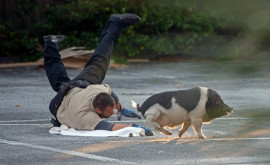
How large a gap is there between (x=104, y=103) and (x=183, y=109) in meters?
0.83

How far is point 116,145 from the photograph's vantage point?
5961 mm

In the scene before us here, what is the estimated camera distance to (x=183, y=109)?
6141 millimetres

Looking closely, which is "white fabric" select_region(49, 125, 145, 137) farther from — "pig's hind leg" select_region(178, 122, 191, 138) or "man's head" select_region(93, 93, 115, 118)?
"pig's hind leg" select_region(178, 122, 191, 138)

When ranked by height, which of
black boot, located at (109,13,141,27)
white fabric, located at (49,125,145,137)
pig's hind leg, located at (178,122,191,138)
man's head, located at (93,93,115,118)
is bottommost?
white fabric, located at (49,125,145,137)

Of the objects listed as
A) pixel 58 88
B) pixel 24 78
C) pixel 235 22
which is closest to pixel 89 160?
pixel 58 88

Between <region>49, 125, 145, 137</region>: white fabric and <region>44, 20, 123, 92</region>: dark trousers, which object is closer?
<region>49, 125, 145, 137</region>: white fabric

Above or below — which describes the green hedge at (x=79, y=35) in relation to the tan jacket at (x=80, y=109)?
below

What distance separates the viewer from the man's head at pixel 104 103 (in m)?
6.38

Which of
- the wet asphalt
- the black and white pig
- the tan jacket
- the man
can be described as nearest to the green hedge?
the wet asphalt

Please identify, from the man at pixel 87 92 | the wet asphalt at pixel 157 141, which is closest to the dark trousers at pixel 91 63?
the man at pixel 87 92

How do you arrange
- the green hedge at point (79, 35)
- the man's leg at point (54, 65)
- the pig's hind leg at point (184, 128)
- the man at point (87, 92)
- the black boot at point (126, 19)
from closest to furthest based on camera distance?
the pig's hind leg at point (184, 128), the man at point (87, 92), the man's leg at point (54, 65), the black boot at point (126, 19), the green hedge at point (79, 35)

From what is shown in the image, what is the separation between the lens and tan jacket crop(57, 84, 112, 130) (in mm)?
6504

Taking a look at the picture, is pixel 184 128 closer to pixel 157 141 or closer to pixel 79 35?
pixel 157 141

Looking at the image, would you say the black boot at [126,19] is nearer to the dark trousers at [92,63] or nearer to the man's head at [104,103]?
the dark trousers at [92,63]
